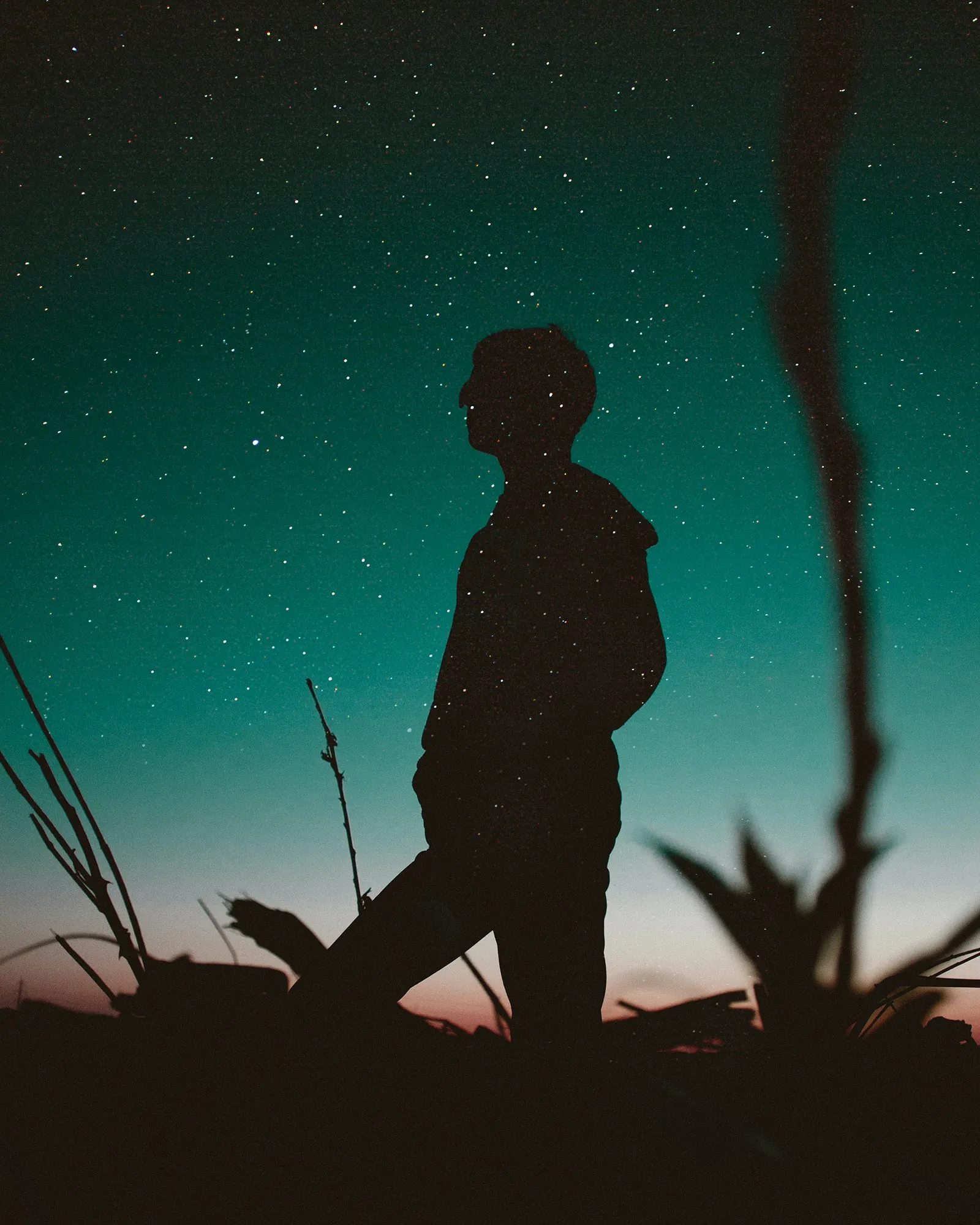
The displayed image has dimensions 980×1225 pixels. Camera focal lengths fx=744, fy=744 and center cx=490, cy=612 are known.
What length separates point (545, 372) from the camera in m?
1.94

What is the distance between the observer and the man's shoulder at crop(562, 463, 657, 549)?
6.09 feet

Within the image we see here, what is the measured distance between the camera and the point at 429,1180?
33.1 inches

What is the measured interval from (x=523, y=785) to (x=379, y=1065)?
0.73m

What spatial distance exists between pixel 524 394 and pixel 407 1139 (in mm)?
1600

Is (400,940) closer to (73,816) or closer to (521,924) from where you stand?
(521,924)

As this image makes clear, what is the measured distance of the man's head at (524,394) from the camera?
194cm

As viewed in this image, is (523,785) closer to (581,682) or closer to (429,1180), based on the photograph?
(581,682)

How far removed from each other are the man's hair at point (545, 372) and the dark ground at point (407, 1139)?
1466 millimetres

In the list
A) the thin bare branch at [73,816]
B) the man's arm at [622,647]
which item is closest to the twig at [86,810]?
the thin bare branch at [73,816]

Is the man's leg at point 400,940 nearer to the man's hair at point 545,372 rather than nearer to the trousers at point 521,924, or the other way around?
the trousers at point 521,924

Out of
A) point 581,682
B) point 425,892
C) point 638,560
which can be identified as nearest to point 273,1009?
point 425,892

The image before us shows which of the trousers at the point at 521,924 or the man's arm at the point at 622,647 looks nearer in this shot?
the trousers at the point at 521,924

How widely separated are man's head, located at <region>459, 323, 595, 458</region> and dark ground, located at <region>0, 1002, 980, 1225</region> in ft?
4.60

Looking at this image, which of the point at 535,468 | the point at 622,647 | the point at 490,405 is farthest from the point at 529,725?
the point at 490,405
